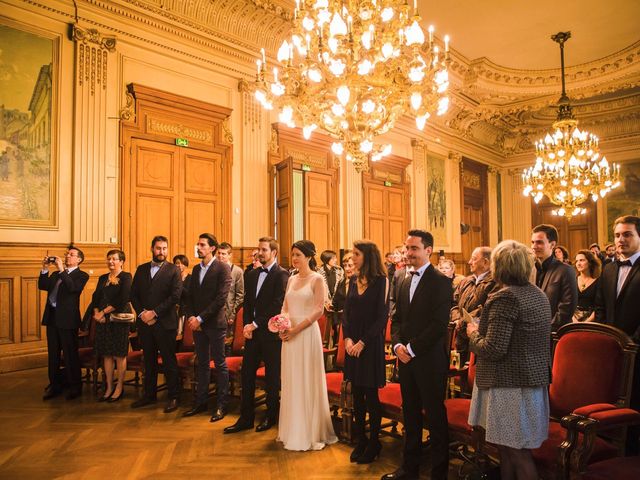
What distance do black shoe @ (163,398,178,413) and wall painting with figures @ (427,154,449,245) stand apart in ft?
29.7

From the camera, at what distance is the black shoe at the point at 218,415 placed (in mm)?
4152

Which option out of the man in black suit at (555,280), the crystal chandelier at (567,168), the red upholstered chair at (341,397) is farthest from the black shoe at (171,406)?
the crystal chandelier at (567,168)

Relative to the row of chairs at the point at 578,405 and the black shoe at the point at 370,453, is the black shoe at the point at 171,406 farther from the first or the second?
the black shoe at the point at 370,453

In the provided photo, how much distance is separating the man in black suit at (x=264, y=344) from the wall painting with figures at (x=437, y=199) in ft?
29.3

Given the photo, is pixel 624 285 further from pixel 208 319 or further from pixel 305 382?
pixel 208 319

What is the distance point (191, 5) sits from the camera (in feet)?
24.1

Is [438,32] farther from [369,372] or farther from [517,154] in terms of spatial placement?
[369,372]

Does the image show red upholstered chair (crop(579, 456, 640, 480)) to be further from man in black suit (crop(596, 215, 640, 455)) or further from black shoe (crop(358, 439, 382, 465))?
black shoe (crop(358, 439, 382, 465))

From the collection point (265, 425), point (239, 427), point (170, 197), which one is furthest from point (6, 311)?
point (265, 425)

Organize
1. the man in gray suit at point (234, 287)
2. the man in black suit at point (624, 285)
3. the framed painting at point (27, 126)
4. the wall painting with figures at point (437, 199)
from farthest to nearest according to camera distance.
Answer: the wall painting with figures at point (437, 199), the man in gray suit at point (234, 287), the framed painting at point (27, 126), the man in black suit at point (624, 285)

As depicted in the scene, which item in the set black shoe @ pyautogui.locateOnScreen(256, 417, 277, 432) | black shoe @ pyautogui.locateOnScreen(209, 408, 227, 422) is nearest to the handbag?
black shoe @ pyautogui.locateOnScreen(209, 408, 227, 422)

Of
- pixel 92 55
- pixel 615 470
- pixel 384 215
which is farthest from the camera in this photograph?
pixel 384 215

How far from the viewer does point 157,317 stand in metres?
4.54

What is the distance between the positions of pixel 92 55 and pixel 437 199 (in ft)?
28.8
